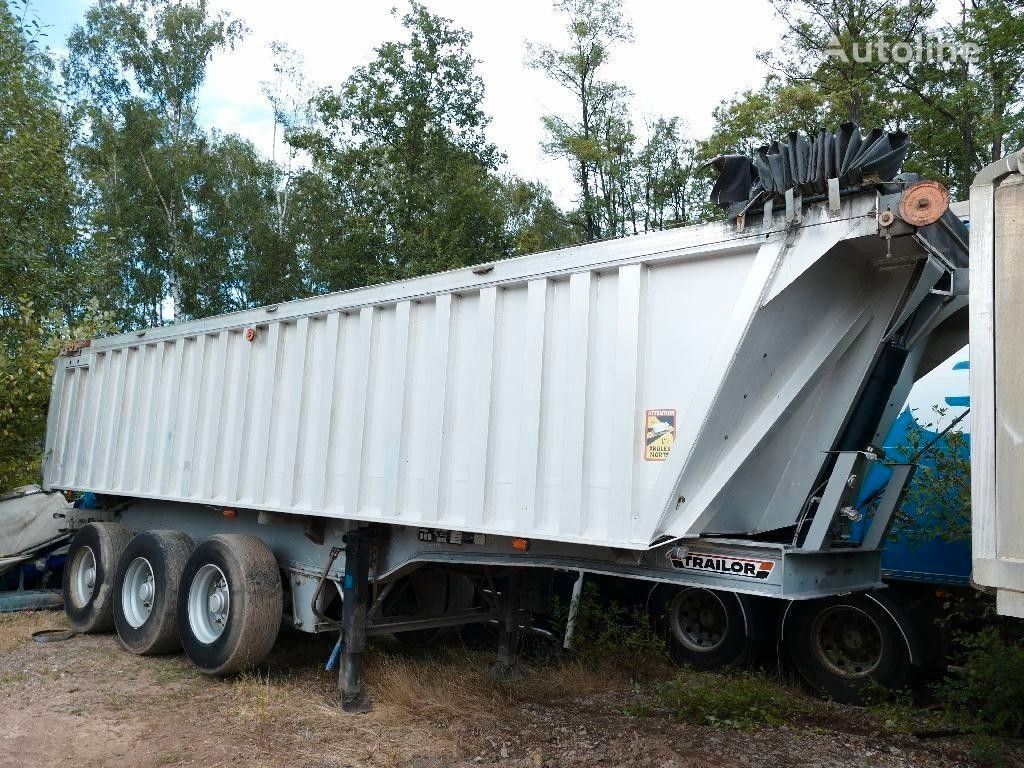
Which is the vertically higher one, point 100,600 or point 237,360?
point 237,360

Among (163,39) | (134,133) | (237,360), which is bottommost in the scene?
(237,360)

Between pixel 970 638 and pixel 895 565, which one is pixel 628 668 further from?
pixel 970 638

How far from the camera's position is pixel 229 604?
6387mm

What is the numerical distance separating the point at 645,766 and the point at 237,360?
451 cm

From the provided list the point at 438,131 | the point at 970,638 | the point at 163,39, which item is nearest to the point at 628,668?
the point at 970,638

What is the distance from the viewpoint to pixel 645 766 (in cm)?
480

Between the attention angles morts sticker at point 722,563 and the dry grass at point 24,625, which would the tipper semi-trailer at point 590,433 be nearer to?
the attention angles morts sticker at point 722,563

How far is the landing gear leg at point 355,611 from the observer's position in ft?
19.7

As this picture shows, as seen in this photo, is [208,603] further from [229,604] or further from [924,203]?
[924,203]

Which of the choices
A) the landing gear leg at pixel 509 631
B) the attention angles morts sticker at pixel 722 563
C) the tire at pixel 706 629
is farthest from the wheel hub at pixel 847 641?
the attention angles morts sticker at pixel 722 563

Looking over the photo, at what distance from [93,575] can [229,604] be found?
294cm

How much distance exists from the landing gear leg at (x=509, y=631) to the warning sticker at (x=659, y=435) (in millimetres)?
2829

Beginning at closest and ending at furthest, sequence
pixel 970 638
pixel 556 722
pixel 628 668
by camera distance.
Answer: pixel 970 638 → pixel 556 722 → pixel 628 668

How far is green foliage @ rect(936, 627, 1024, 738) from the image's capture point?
505 centimetres
